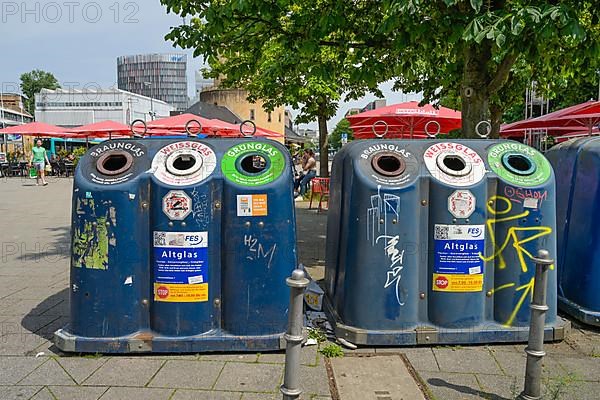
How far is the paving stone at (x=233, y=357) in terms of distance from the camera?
3.55m

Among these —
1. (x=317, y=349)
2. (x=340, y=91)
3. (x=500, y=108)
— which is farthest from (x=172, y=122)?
(x=317, y=349)

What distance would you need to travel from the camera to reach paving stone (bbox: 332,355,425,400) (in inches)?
122

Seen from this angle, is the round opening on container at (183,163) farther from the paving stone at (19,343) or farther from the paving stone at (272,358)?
the paving stone at (19,343)

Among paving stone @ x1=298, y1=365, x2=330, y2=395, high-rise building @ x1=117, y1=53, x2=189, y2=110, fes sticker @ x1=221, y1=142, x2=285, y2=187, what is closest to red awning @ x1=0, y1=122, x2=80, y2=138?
fes sticker @ x1=221, y1=142, x2=285, y2=187

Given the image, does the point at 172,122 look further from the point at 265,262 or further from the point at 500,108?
the point at 265,262

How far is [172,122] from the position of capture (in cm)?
1468

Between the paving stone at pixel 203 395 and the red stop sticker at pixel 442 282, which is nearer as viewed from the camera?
the paving stone at pixel 203 395

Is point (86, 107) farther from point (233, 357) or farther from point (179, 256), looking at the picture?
point (233, 357)

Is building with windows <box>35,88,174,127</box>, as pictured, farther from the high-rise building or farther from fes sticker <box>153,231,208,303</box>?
fes sticker <box>153,231,208,303</box>

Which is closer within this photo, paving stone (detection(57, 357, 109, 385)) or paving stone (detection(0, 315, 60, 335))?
paving stone (detection(57, 357, 109, 385))

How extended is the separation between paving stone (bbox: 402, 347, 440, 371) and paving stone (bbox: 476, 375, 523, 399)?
32cm

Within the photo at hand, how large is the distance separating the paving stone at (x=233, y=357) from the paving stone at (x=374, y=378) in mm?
569

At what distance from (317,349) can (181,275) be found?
1.14 m

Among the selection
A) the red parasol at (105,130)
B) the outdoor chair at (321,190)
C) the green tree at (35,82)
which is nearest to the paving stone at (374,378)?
the outdoor chair at (321,190)
